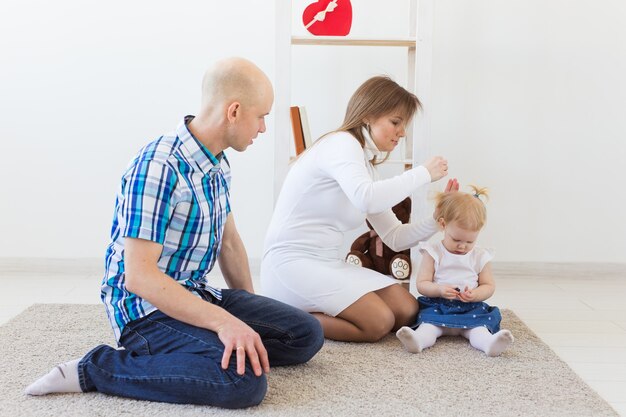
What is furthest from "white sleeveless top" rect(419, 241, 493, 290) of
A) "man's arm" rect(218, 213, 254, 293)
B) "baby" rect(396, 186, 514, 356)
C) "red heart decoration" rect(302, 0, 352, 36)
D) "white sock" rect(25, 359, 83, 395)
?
"white sock" rect(25, 359, 83, 395)

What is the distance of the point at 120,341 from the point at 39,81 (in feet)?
5.54

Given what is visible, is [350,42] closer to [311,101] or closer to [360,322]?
[311,101]

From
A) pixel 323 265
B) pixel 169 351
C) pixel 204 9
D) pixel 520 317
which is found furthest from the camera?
pixel 204 9

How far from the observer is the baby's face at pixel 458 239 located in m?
2.14

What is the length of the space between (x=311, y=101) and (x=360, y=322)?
118 centimetres

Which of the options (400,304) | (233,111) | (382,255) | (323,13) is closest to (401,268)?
(382,255)

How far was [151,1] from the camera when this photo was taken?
299cm

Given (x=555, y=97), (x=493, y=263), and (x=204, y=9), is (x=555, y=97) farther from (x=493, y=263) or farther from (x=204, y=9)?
(x=204, y=9)

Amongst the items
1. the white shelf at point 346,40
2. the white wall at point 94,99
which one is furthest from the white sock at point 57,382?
the white wall at point 94,99

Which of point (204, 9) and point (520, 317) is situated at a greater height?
point (204, 9)

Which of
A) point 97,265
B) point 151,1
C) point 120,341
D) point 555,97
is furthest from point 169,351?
point 555,97

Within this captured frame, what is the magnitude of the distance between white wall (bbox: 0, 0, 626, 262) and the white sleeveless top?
2.93 feet

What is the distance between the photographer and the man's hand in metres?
1.49

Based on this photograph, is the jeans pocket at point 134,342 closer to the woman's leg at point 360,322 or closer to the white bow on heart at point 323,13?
the woman's leg at point 360,322
